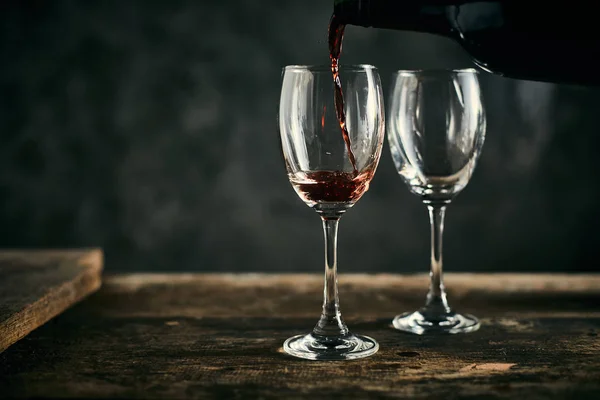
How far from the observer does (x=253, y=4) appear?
2.13 m

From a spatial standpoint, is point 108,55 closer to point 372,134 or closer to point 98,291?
point 98,291

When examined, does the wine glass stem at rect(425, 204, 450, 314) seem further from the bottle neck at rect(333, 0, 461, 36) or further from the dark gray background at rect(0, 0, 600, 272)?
the dark gray background at rect(0, 0, 600, 272)

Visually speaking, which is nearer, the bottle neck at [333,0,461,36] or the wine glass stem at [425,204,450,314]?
the bottle neck at [333,0,461,36]

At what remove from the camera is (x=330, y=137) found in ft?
2.31

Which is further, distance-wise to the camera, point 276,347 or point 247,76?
point 247,76

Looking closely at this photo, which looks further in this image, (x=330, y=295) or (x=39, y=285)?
(x=39, y=285)

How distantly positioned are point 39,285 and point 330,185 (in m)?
0.36

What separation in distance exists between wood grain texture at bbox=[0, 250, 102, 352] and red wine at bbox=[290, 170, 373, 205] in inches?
11.5

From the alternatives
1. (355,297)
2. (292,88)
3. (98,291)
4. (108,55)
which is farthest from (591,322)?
(108,55)

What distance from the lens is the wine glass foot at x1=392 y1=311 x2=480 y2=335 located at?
79cm

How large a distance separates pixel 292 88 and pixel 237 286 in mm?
366

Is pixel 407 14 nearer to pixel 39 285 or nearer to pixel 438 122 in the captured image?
pixel 438 122

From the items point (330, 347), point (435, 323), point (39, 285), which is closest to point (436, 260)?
point (435, 323)

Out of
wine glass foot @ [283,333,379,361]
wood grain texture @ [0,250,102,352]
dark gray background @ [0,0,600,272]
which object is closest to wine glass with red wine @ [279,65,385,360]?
wine glass foot @ [283,333,379,361]
